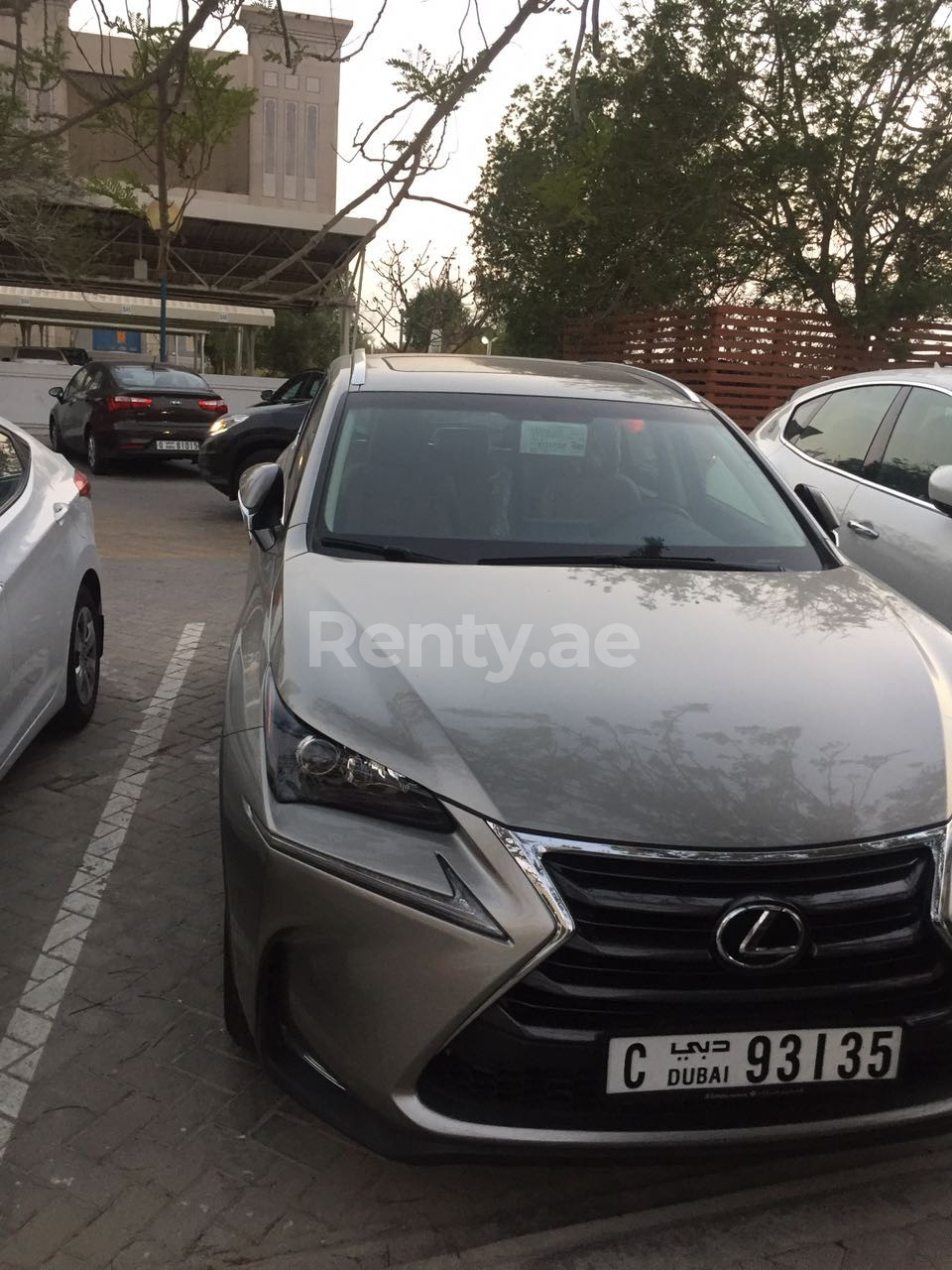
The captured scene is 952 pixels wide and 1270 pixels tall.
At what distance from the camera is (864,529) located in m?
5.07

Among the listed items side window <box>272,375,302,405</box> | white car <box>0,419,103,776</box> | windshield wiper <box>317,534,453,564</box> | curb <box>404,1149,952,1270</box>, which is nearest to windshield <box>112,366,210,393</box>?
side window <box>272,375,302,405</box>

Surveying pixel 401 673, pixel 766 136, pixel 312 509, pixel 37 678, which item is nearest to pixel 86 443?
pixel 766 136

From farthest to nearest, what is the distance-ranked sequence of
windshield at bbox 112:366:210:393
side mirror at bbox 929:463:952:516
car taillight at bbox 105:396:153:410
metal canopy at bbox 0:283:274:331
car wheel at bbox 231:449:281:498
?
metal canopy at bbox 0:283:274:331 → windshield at bbox 112:366:210:393 → car taillight at bbox 105:396:153:410 → car wheel at bbox 231:449:281:498 → side mirror at bbox 929:463:952:516

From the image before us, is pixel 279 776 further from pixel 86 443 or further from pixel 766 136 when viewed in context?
pixel 766 136

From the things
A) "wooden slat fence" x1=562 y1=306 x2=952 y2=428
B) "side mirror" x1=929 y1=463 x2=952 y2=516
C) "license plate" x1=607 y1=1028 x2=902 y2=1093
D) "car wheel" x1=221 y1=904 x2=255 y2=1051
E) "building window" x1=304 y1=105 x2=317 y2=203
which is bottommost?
"car wheel" x1=221 y1=904 x2=255 y2=1051

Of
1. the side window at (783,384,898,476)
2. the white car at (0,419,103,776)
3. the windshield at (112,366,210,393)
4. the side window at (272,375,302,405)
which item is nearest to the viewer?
the white car at (0,419,103,776)

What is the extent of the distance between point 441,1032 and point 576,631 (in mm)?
1008

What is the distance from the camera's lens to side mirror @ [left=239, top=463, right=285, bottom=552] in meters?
3.72

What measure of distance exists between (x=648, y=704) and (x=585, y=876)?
46 cm

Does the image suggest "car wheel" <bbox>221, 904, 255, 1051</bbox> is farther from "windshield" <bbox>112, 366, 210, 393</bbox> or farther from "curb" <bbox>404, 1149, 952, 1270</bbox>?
"windshield" <bbox>112, 366, 210, 393</bbox>

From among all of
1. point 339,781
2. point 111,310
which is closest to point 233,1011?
point 339,781

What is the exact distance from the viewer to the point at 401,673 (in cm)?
253

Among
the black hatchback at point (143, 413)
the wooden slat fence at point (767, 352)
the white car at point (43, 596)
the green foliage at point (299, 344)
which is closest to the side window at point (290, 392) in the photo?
the black hatchback at point (143, 413)

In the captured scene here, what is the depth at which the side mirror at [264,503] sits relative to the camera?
3.72 metres
